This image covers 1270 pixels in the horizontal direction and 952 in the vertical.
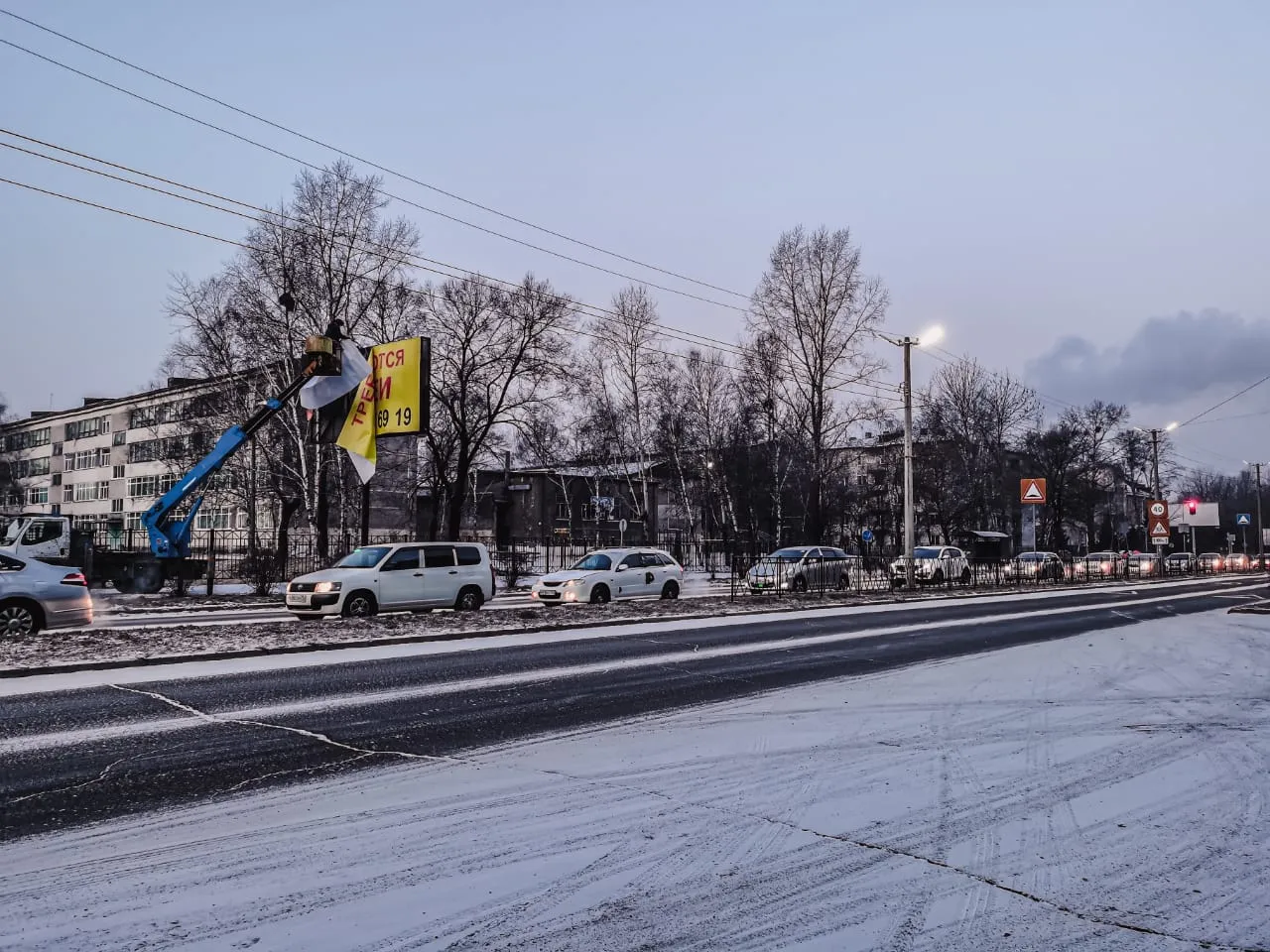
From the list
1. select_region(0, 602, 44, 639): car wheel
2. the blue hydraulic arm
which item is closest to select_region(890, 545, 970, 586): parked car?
the blue hydraulic arm

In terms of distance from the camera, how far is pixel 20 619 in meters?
13.2

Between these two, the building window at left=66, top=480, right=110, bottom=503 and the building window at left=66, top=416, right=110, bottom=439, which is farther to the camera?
the building window at left=66, top=416, right=110, bottom=439

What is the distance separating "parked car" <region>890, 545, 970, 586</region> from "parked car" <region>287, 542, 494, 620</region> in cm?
1820

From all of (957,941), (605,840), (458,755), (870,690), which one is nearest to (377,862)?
(605,840)

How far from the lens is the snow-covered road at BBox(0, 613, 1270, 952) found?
3680 millimetres

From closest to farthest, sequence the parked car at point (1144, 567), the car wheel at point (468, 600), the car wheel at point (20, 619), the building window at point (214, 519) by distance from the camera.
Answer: the car wheel at point (20, 619)
the car wheel at point (468, 600)
the parked car at point (1144, 567)
the building window at point (214, 519)

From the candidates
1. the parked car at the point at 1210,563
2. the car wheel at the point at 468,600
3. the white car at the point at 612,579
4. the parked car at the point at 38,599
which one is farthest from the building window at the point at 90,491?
the parked car at the point at 1210,563

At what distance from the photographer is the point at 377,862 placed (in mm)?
4414

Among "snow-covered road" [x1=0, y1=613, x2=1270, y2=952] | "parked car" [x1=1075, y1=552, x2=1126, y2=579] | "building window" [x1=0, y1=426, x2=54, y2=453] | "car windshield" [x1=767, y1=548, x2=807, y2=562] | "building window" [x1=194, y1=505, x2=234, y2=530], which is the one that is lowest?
"parked car" [x1=1075, y1=552, x2=1126, y2=579]

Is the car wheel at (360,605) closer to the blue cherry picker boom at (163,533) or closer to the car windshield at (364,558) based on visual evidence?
the car windshield at (364,558)

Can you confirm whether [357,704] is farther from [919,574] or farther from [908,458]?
[919,574]

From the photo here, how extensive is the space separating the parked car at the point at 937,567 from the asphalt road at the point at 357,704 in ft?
53.9

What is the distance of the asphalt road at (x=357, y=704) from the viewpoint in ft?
19.6

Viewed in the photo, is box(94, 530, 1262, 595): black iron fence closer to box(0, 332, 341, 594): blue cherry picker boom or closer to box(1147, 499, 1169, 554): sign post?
box(0, 332, 341, 594): blue cherry picker boom
